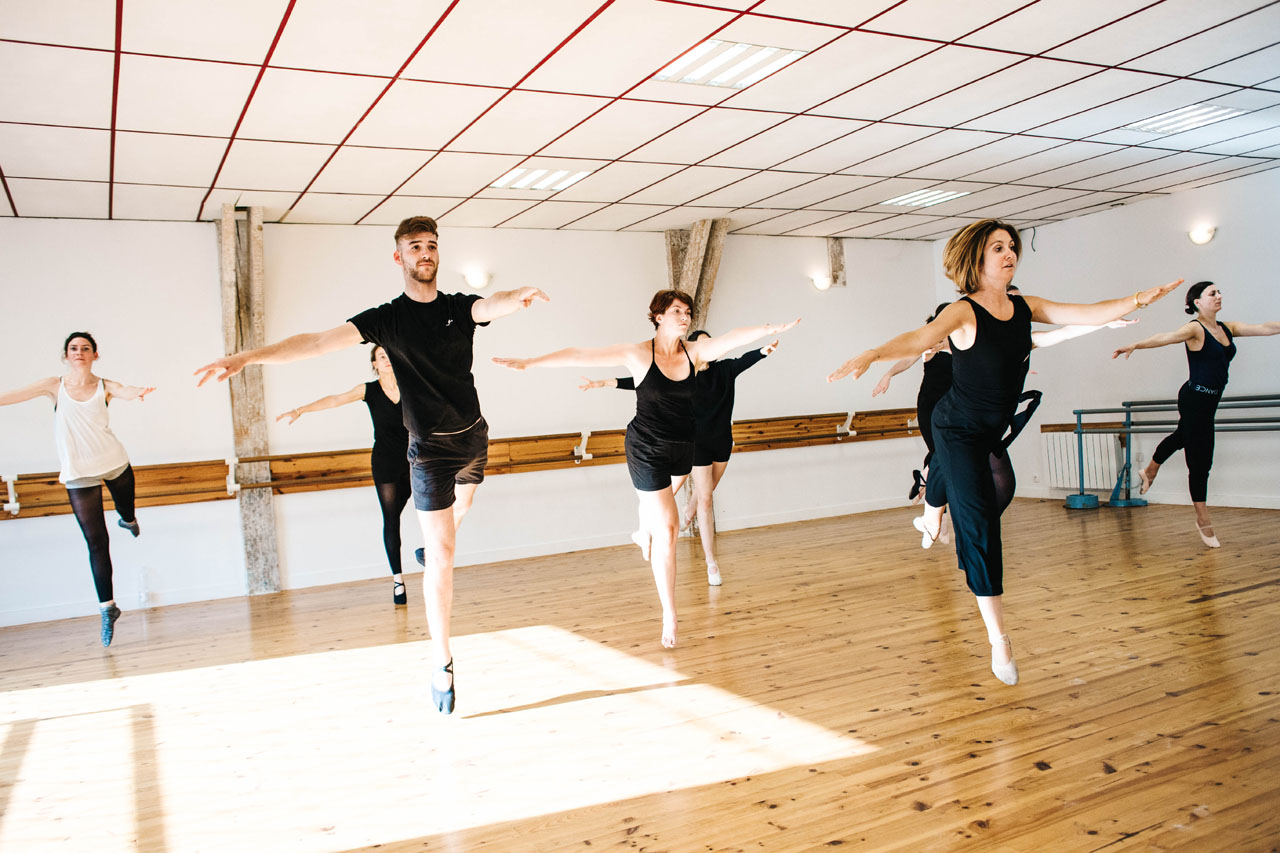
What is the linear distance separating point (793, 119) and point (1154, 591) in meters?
3.26

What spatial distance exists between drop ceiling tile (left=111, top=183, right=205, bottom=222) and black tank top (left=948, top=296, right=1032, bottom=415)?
508cm

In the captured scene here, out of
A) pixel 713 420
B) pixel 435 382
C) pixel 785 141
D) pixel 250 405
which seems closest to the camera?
pixel 435 382

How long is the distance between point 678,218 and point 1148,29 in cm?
425

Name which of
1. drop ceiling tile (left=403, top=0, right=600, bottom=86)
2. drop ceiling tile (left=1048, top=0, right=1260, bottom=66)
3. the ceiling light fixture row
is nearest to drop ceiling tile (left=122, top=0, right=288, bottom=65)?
drop ceiling tile (left=403, top=0, right=600, bottom=86)

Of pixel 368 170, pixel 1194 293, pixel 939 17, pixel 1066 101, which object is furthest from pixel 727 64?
pixel 1194 293

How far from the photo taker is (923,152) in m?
6.24

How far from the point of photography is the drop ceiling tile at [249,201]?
607 centimetres

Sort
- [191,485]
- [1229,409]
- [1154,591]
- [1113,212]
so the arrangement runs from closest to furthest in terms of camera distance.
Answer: [1154,591] < [191,485] < [1229,409] < [1113,212]

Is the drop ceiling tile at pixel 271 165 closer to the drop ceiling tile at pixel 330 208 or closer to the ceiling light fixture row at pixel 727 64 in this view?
the drop ceiling tile at pixel 330 208

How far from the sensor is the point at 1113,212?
28.7 ft

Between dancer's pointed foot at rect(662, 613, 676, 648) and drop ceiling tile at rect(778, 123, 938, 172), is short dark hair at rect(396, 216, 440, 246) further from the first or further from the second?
drop ceiling tile at rect(778, 123, 938, 172)

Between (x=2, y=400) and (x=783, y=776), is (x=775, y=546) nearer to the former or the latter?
(x=783, y=776)

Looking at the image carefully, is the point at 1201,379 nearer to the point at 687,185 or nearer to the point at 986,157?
the point at 986,157

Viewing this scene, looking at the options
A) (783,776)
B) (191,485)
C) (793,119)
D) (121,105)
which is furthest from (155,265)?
(783,776)
